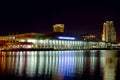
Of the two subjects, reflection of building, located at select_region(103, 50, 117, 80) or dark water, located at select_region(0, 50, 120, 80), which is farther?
dark water, located at select_region(0, 50, 120, 80)

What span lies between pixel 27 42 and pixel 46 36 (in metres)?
15.9

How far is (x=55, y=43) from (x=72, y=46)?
526 inches

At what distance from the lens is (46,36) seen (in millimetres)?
155750

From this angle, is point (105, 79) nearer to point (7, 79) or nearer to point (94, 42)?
point (7, 79)

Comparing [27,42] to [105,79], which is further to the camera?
[27,42]


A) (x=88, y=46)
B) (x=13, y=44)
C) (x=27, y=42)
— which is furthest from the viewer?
(x=88, y=46)

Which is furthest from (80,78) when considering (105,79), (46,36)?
(46,36)

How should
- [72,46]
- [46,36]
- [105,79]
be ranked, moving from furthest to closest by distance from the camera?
[72,46] → [46,36] → [105,79]

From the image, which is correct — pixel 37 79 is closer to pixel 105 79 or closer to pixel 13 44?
pixel 105 79

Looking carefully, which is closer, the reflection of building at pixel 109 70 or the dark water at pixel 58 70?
the reflection of building at pixel 109 70

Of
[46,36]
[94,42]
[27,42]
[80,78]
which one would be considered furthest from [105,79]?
[94,42]

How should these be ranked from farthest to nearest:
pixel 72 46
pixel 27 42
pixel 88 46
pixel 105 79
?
pixel 88 46, pixel 72 46, pixel 27 42, pixel 105 79

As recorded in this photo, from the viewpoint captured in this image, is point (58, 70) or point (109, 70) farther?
point (58, 70)

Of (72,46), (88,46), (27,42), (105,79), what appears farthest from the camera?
(88,46)
